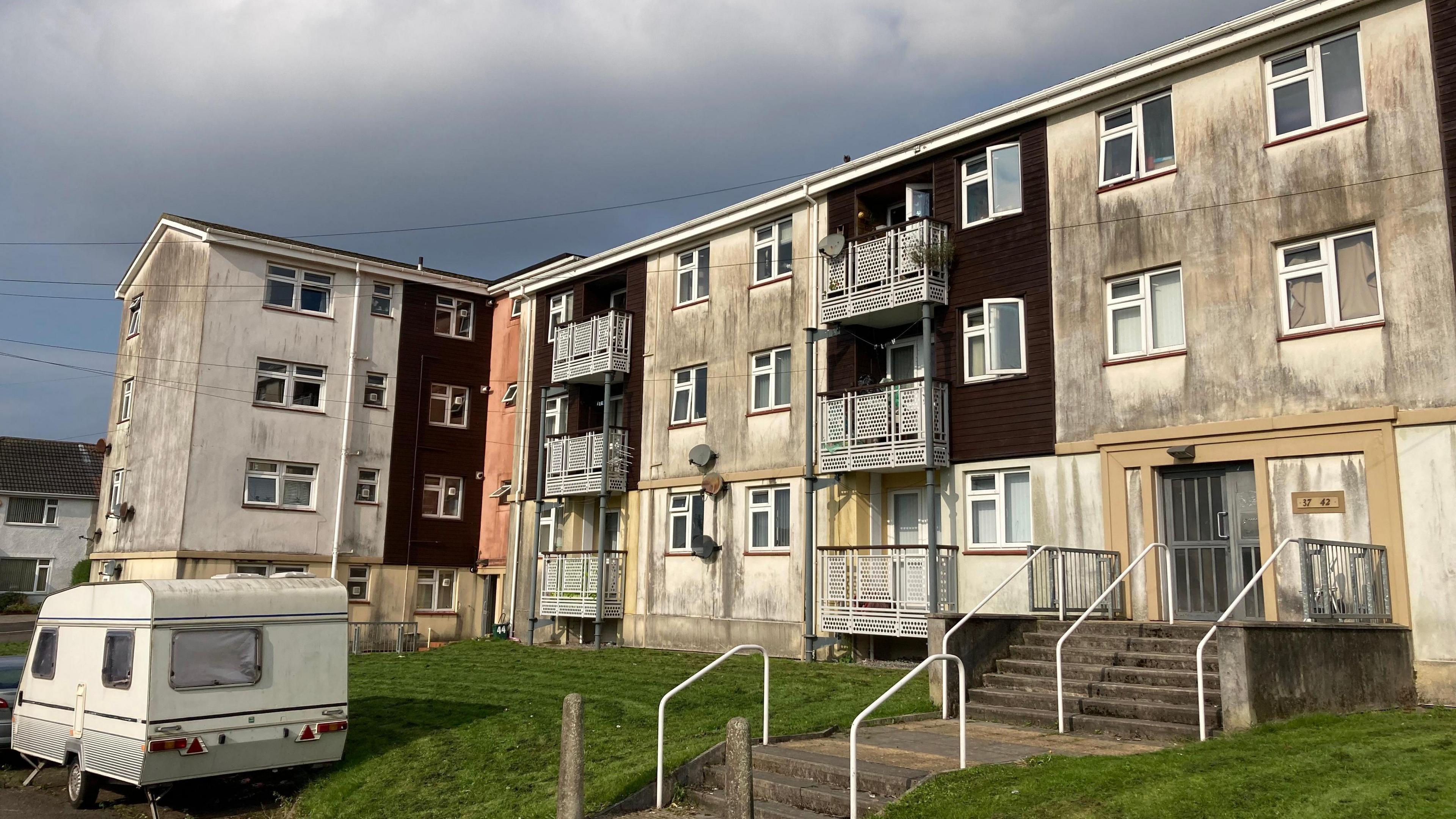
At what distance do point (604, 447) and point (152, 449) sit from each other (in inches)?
543

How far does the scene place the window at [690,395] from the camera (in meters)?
26.0

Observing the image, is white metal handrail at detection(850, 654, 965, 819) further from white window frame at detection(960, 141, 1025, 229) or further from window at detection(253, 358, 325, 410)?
window at detection(253, 358, 325, 410)

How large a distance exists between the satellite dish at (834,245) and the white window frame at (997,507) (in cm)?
525

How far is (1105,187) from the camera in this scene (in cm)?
1850

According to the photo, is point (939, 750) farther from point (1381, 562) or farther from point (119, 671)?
point (119, 671)

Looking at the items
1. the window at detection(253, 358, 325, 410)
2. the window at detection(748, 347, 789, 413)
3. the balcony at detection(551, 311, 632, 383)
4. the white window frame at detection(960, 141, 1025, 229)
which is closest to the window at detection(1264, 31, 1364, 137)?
the white window frame at detection(960, 141, 1025, 229)

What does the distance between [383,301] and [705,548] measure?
15.4 m

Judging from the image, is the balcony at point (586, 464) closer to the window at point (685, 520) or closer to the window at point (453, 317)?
the window at point (685, 520)

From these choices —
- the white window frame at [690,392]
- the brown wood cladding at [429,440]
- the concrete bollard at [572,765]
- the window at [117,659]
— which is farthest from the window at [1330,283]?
the brown wood cladding at [429,440]

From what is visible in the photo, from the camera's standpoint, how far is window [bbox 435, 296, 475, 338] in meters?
35.4

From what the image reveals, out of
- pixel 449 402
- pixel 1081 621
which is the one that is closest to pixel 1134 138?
pixel 1081 621

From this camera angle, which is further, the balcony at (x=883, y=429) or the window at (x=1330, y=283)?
the balcony at (x=883, y=429)

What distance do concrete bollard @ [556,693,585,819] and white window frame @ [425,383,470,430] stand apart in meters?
26.5

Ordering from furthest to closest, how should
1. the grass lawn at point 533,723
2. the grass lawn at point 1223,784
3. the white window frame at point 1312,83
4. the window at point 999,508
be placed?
the window at point 999,508
the white window frame at point 1312,83
the grass lawn at point 533,723
the grass lawn at point 1223,784
